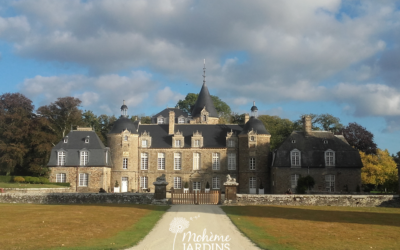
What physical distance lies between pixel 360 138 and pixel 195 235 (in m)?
46.4

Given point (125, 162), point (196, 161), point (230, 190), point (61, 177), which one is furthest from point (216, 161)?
point (230, 190)

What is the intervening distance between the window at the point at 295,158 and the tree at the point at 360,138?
1538 cm

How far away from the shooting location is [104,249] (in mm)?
12430

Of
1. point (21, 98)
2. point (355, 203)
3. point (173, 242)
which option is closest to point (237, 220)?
point (173, 242)

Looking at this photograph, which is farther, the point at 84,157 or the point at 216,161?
the point at 216,161

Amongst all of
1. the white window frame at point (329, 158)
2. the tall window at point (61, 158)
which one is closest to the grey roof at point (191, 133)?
the tall window at point (61, 158)

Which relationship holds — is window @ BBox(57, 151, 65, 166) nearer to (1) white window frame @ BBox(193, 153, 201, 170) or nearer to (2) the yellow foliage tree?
(1) white window frame @ BBox(193, 153, 201, 170)

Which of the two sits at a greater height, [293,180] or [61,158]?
[61,158]

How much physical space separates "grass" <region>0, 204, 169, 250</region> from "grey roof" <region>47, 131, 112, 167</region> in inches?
894

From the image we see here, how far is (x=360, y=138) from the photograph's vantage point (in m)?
56.0

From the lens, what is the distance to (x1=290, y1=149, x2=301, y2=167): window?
4338cm

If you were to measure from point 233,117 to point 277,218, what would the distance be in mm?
50320

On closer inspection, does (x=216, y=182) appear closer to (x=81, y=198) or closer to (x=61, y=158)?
(x=61, y=158)

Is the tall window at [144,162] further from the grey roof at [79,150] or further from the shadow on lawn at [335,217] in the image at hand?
the shadow on lawn at [335,217]
